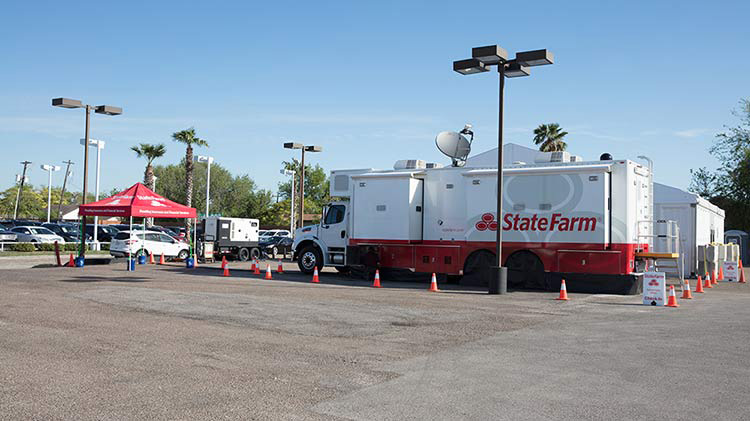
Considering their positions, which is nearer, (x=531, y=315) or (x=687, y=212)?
(x=531, y=315)

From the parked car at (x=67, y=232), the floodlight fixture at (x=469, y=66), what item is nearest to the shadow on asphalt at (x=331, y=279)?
the floodlight fixture at (x=469, y=66)

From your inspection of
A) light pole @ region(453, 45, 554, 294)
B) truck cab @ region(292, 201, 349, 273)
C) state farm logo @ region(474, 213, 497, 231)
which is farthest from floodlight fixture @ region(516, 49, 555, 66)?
truck cab @ region(292, 201, 349, 273)

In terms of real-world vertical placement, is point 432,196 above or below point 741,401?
above

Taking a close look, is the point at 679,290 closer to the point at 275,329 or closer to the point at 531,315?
the point at 531,315

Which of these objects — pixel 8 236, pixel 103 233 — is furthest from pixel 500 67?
pixel 103 233

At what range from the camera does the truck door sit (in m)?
24.0

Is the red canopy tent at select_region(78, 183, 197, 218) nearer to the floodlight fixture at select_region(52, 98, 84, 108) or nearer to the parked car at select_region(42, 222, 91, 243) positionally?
the floodlight fixture at select_region(52, 98, 84, 108)

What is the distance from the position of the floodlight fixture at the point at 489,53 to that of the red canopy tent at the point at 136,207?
13074 millimetres

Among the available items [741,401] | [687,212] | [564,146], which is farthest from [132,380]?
[564,146]

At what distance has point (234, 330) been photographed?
1109 cm

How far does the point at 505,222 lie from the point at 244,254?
15931mm

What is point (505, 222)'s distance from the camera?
20203 millimetres

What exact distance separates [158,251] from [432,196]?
15.2 meters

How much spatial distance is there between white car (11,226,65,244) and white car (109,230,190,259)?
462 inches
